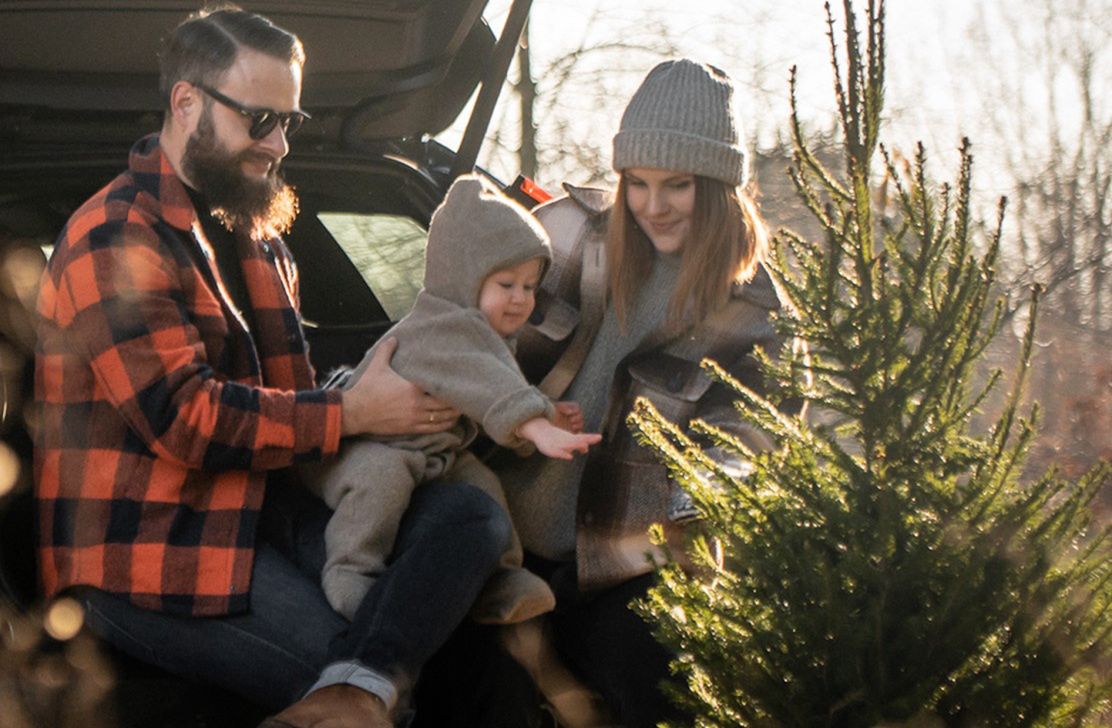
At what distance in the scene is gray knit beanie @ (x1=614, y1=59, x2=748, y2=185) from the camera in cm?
327

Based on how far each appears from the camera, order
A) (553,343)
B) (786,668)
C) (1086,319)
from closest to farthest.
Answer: (786,668), (553,343), (1086,319)

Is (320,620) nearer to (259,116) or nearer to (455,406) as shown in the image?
(455,406)

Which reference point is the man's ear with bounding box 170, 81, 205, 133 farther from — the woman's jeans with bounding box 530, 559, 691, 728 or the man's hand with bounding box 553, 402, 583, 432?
the woman's jeans with bounding box 530, 559, 691, 728

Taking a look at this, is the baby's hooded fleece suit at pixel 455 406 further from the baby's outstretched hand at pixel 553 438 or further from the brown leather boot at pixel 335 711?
the brown leather boot at pixel 335 711

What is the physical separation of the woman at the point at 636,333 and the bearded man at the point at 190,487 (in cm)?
42

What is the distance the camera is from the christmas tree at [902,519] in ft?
6.95

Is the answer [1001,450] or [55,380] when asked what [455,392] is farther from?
[1001,450]

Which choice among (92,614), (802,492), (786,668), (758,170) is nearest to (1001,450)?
(802,492)

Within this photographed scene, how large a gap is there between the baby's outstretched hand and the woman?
338mm

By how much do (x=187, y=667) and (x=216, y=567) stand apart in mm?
172

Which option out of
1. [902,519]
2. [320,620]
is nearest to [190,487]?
[320,620]

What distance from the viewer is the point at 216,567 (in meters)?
2.74

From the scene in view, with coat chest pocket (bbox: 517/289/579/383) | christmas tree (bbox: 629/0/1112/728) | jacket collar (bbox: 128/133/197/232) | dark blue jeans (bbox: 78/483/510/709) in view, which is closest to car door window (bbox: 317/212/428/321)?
coat chest pocket (bbox: 517/289/579/383)

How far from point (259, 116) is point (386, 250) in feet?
4.09
